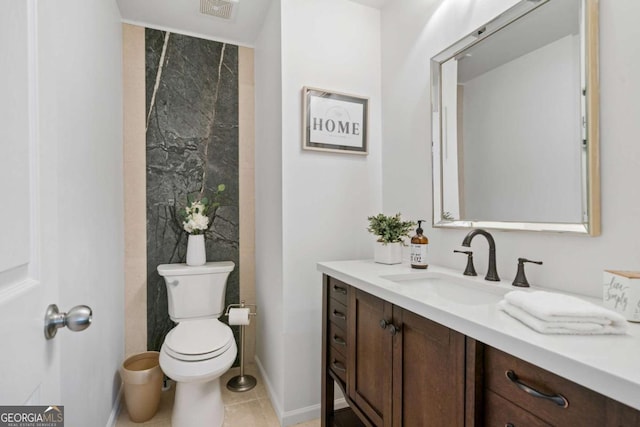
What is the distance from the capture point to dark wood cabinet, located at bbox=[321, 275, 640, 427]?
63cm

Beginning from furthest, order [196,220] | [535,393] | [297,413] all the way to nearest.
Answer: [196,220] → [297,413] → [535,393]

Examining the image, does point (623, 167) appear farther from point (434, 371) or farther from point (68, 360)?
point (68, 360)

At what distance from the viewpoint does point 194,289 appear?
210cm

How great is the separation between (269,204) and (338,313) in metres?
0.92

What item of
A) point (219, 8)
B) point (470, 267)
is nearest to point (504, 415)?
point (470, 267)

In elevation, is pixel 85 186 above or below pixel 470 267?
above

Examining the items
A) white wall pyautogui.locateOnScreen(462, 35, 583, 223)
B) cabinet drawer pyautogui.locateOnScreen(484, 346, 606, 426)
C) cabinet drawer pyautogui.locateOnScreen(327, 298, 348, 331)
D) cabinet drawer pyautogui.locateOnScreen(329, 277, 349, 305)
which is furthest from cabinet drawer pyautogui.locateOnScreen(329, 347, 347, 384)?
white wall pyautogui.locateOnScreen(462, 35, 583, 223)

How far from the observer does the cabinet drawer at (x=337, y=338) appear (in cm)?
146

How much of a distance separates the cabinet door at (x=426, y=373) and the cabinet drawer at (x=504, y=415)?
6cm

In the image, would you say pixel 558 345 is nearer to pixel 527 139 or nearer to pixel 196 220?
pixel 527 139

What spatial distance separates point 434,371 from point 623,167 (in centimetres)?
85

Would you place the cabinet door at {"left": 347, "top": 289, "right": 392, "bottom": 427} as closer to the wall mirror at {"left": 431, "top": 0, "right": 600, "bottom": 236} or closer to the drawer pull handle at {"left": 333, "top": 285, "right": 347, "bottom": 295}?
the drawer pull handle at {"left": 333, "top": 285, "right": 347, "bottom": 295}

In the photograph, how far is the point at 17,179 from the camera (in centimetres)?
54

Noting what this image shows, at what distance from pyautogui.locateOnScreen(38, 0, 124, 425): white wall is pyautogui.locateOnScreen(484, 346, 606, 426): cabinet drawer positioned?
1044mm
